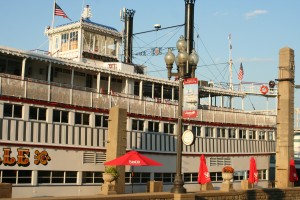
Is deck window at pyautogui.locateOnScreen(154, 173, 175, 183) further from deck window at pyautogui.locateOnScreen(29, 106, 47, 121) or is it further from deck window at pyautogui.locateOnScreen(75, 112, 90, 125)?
deck window at pyautogui.locateOnScreen(29, 106, 47, 121)

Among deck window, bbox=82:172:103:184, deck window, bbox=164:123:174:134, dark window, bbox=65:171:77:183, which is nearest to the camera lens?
dark window, bbox=65:171:77:183

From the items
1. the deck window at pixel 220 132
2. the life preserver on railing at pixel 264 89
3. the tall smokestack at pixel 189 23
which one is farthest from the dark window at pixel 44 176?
the life preserver on railing at pixel 264 89

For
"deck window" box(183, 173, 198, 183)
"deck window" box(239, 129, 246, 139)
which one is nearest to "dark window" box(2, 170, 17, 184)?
"deck window" box(183, 173, 198, 183)

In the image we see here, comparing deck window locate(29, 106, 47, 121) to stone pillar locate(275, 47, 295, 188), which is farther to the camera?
stone pillar locate(275, 47, 295, 188)

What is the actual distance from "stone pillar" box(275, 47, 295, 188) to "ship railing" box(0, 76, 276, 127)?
3.74 m

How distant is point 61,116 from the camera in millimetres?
25094

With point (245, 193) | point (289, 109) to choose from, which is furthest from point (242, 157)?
point (245, 193)

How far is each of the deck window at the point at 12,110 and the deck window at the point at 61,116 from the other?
200cm

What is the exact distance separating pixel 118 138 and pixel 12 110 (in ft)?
19.4

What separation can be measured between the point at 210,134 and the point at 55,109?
12781 millimetres

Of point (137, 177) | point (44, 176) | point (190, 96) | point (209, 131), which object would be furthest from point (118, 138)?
point (209, 131)

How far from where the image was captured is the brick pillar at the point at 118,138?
25.8m

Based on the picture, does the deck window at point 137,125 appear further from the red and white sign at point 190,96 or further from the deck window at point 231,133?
the red and white sign at point 190,96

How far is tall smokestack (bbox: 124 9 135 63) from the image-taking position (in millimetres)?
39344
